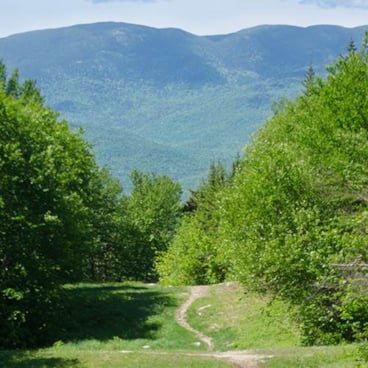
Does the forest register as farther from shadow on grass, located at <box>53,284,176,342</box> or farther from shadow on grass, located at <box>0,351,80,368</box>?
shadow on grass, located at <box>0,351,80,368</box>

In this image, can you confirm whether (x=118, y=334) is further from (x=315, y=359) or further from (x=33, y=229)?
(x=315, y=359)

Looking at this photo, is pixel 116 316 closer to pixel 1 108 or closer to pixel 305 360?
pixel 1 108

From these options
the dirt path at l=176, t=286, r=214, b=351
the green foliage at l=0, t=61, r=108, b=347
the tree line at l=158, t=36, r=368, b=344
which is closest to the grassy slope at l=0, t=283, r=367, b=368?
the dirt path at l=176, t=286, r=214, b=351

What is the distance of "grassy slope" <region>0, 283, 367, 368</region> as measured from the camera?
24203 millimetres

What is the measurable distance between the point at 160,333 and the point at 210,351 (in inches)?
205

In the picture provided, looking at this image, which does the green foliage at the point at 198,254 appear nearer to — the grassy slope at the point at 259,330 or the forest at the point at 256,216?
the grassy slope at the point at 259,330

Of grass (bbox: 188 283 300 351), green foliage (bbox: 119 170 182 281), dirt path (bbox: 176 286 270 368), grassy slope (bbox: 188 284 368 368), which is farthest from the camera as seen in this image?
green foliage (bbox: 119 170 182 281)

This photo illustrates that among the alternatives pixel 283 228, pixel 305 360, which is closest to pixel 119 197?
pixel 283 228

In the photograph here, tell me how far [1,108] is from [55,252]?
9062 millimetres

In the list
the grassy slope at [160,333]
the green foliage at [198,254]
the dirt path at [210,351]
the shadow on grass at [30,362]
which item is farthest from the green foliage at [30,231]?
Result: the green foliage at [198,254]

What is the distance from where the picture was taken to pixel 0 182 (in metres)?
33.0

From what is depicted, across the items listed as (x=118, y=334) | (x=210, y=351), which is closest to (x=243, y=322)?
(x=210, y=351)

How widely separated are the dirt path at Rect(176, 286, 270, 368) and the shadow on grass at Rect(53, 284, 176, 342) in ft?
4.85

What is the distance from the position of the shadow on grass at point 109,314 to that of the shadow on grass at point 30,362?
22.0 feet
